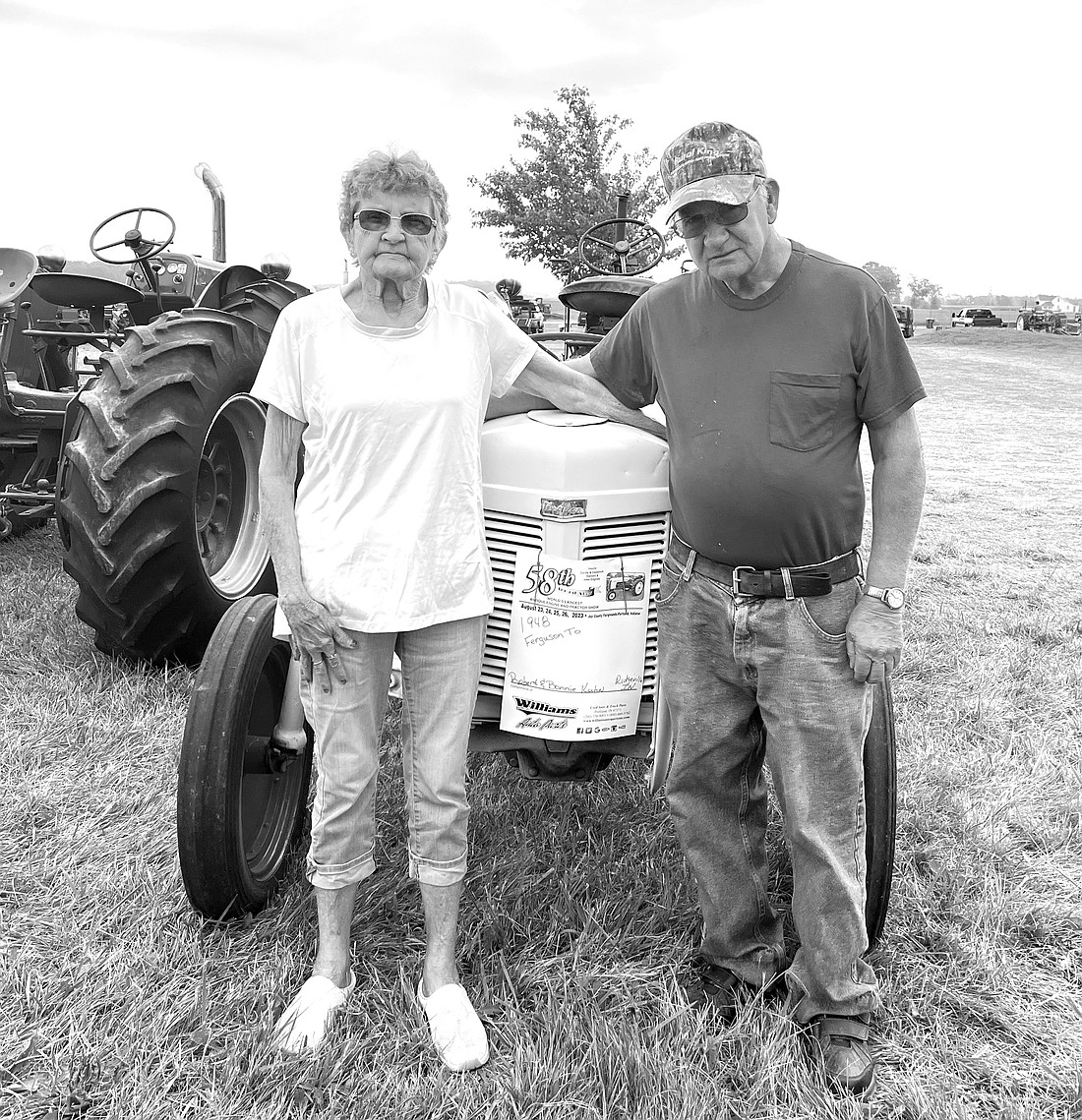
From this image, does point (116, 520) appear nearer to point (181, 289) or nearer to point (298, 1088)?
point (298, 1088)

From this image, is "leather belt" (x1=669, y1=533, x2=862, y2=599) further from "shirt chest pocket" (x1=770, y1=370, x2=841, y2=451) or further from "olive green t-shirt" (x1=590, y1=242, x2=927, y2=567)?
"shirt chest pocket" (x1=770, y1=370, x2=841, y2=451)

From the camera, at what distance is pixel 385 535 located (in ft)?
7.02

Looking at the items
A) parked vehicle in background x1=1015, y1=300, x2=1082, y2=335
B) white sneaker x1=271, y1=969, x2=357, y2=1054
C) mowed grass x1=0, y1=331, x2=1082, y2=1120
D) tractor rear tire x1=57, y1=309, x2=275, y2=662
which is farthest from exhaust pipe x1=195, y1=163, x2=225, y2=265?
parked vehicle in background x1=1015, y1=300, x2=1082, y2=335

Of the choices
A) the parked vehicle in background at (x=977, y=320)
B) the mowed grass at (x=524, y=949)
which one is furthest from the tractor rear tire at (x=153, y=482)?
the parked vehicle in background at (x=977, y=320)

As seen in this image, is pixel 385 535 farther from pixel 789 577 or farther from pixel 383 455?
pixel 789 577

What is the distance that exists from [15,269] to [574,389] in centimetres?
358

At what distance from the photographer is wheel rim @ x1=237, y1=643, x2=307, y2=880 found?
271 centimetres

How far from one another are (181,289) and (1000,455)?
9306mm

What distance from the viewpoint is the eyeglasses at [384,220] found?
2.11 m

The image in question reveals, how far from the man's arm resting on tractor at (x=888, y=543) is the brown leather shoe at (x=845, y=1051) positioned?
756 mm

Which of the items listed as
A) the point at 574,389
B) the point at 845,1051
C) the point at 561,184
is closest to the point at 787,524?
the point at 574,389

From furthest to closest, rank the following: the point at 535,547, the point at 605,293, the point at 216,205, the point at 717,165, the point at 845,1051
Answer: the point at 216,205, the point at 605,293, the point at 535,547, the point at 845,1051, the point at 717,165

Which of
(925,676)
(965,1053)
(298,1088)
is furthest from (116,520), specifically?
(925,676)

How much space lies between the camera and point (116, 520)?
11.4 feet
